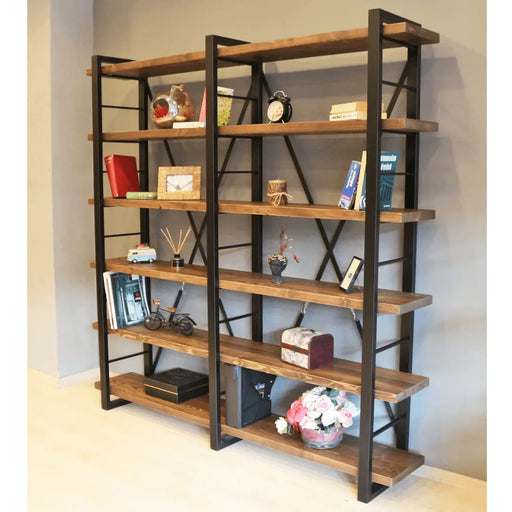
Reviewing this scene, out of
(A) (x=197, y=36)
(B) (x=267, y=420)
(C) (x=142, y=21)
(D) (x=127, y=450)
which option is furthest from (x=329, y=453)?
(C) (x=142, y=21)

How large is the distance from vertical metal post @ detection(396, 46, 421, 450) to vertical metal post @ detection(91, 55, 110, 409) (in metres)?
1.74

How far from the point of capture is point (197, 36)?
3.75 meters

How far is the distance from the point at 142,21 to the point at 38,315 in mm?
2032

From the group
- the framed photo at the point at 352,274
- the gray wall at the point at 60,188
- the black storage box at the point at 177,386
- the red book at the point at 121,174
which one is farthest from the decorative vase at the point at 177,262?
the framed photo at the point at 352,274

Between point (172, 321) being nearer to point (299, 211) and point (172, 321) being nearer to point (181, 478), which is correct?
point (181, 478)

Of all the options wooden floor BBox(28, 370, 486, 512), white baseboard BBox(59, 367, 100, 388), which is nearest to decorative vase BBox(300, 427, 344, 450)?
wooden floor BBox(28, 370, 486, 512)

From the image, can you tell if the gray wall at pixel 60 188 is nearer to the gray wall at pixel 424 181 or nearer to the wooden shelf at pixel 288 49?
the wooden shelf at pixel 288 49

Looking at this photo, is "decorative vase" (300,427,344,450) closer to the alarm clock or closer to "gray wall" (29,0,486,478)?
"gray wall" (29,0,486,478)

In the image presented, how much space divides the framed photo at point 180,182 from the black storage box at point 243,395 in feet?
3.12

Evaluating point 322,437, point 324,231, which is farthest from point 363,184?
point 322,437

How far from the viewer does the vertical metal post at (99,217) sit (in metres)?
3.74

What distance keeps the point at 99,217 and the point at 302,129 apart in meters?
1.47

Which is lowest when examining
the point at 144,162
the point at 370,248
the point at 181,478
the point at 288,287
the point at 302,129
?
the point at 181,478

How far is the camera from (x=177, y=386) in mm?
3689
